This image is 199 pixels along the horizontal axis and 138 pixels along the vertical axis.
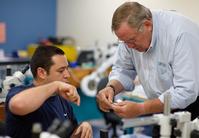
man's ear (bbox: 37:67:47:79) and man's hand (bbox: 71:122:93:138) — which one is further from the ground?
man's ear (bbox: 37:67:47:79)

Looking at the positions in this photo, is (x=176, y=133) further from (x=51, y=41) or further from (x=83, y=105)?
(x=51, y=41)

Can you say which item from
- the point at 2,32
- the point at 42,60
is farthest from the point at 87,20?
the point at 42,60

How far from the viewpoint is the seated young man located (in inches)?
71.7

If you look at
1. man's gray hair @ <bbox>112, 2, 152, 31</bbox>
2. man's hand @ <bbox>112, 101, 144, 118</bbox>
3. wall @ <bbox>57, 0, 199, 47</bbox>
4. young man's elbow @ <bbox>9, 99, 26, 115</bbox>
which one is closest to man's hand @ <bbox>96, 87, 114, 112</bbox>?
man's hand @ <bbox>112, 101, 144, 118</bbox>

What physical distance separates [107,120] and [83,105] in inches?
44.2

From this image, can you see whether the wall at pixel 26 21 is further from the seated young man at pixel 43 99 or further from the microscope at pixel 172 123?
the microscope at pixel 172 123

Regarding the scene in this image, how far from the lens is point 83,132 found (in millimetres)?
2076

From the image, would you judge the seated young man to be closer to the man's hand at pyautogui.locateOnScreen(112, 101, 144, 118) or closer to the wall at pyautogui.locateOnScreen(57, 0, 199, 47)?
the man's hand at pyautogui.locateOnScreen(112, 101, 144, 118)

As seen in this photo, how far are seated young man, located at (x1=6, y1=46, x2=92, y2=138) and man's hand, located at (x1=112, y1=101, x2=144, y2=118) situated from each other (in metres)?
0.21

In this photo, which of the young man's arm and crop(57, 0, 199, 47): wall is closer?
the young man's arm

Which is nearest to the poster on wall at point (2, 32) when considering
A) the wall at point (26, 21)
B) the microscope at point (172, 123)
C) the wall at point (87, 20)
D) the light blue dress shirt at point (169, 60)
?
the wall at point (26, 21)

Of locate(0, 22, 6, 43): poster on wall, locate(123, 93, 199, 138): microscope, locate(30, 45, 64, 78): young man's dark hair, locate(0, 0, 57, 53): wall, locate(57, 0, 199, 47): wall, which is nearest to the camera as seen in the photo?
locate(123, 93, 199, 138): microscope

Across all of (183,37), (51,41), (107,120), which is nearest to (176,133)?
(183,37)

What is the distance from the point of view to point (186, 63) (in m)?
2.09
